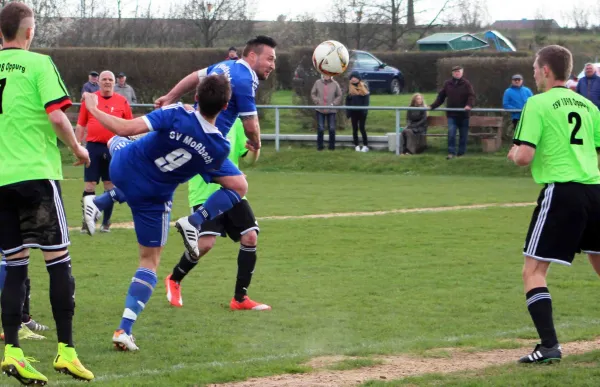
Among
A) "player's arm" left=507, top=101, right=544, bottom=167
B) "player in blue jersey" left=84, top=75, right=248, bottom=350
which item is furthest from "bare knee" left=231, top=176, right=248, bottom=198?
"player's arm" left=507, top=101, right=544, bottom=167

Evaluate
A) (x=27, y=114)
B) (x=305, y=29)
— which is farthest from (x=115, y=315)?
(x=305, y=29)

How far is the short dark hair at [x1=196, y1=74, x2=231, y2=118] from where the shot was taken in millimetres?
6539

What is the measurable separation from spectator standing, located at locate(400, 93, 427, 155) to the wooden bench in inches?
10.0

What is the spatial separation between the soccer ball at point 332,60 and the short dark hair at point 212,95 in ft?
22.0

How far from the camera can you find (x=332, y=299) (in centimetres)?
879

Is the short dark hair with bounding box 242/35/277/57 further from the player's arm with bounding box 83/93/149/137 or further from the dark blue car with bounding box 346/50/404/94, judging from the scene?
the dark blue car with bounding box 346/50/404/94

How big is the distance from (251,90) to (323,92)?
16.3 m

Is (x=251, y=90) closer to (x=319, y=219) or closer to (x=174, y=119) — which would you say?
(x=174, y=119)

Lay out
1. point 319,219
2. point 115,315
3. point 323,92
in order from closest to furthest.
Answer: point 115,315 < point 319,219 < point 323,92

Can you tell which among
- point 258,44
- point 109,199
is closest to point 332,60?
point 258,44

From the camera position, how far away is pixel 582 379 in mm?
5852

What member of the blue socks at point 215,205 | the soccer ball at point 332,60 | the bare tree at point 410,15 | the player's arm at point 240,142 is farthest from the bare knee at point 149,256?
the bare tree at point 410,15

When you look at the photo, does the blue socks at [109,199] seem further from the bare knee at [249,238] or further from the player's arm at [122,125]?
the bare knee at [249,238]

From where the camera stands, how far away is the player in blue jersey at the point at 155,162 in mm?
6516
